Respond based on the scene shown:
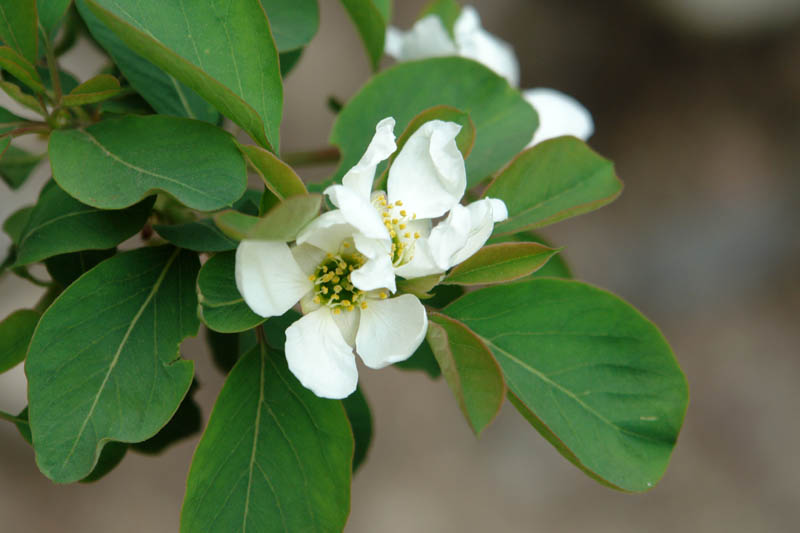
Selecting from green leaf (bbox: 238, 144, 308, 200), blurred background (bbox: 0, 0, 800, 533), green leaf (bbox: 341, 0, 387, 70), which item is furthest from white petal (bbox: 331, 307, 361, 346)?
blurred background (bbox: 0, 0, 800, 533)

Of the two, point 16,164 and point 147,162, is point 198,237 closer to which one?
point 147,162

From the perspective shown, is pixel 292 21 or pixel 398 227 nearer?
pixel 398 227

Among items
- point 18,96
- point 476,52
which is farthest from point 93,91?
point 476,52

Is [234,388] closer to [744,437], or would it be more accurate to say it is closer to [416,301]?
[416,301]

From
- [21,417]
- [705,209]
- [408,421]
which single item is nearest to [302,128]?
[408,421]

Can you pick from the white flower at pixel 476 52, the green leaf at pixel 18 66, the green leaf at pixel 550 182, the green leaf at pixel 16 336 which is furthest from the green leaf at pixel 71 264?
the white flower at pixel 476 52

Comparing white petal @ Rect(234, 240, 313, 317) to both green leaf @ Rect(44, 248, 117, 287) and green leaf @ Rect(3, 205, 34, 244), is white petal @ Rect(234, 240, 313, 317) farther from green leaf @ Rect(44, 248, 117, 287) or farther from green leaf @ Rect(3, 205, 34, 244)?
green leaf @ Rect(3, 205, 34, 244)

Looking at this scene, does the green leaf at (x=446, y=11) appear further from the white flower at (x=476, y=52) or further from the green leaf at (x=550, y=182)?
the green leaf at (x=550, y=182)

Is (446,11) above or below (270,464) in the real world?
above
